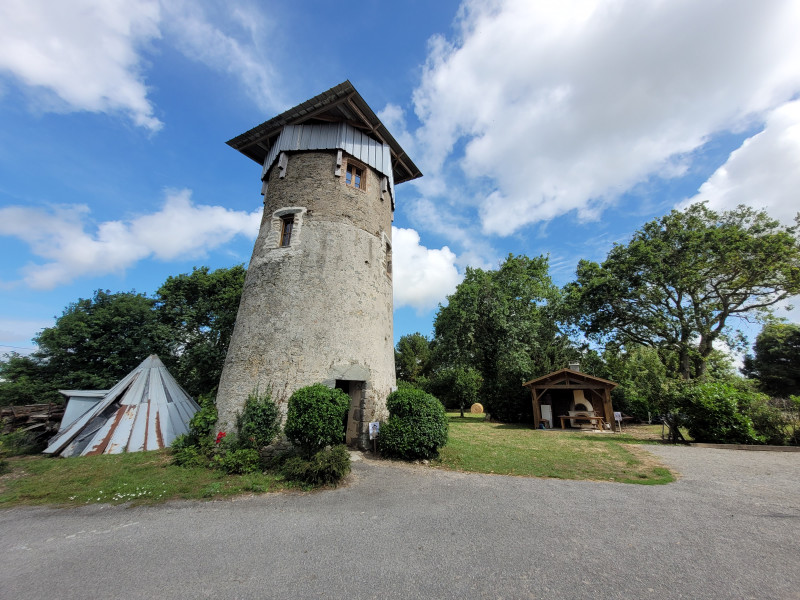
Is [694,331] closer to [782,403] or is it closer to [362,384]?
[782,403]

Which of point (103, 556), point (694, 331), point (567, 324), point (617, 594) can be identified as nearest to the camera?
point (617, 594)

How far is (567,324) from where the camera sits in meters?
24.5

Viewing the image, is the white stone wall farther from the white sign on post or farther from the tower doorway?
the white sign on post

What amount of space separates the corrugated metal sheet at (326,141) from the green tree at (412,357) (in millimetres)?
32830

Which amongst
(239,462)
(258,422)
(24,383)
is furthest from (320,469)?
(24,383)

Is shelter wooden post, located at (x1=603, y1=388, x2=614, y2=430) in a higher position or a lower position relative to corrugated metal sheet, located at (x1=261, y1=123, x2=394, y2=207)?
lower

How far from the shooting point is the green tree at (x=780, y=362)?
94.4ft

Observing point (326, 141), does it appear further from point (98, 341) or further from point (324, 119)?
point (98, 341)

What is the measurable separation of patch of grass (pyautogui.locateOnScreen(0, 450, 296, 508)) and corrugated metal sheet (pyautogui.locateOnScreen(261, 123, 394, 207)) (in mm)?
10675

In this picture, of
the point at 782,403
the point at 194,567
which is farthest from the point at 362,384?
the point at 782,403

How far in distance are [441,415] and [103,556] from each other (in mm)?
7088

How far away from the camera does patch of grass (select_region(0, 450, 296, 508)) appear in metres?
6.18

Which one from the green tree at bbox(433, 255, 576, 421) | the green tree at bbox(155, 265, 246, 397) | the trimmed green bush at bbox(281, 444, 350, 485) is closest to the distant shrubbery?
the green tree at bbox(433, 255, 576, 421)

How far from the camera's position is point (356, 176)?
1239cm
